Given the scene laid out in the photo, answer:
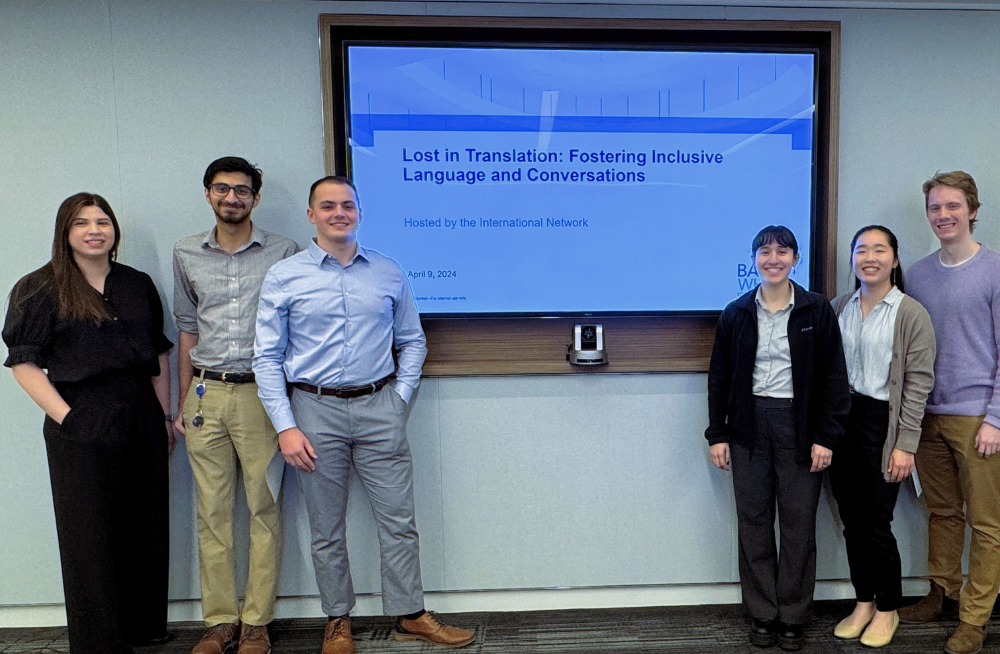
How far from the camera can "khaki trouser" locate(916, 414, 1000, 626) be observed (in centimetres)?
230

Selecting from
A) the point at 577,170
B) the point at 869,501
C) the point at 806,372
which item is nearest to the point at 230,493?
the point at 577,170

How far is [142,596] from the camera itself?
240cm

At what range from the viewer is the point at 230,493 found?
7.84 feet

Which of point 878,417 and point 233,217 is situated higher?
point 233,217

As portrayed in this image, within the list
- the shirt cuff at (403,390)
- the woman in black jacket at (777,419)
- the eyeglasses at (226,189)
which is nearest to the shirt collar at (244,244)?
the eyeglasses at (226,189)

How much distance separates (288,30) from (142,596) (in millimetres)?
2197

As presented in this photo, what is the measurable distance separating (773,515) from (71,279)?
2587 mm

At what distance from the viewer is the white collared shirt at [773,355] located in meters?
2.26

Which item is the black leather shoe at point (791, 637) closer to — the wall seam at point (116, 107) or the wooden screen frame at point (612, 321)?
the wooden screen frame at point (612, 321)

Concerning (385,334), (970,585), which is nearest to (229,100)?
(385,334)

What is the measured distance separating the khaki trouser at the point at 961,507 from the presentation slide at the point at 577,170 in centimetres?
77

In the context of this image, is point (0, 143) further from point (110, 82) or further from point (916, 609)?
point (916, 609)

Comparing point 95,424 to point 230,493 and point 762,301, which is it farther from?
point 762,301

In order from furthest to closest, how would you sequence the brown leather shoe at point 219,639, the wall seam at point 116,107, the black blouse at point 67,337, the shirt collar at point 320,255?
the wall seam at point 116,107, the brown leather shoe at point 219,639, the shirt collar at point 320,255, the black blouse at point 67,337
